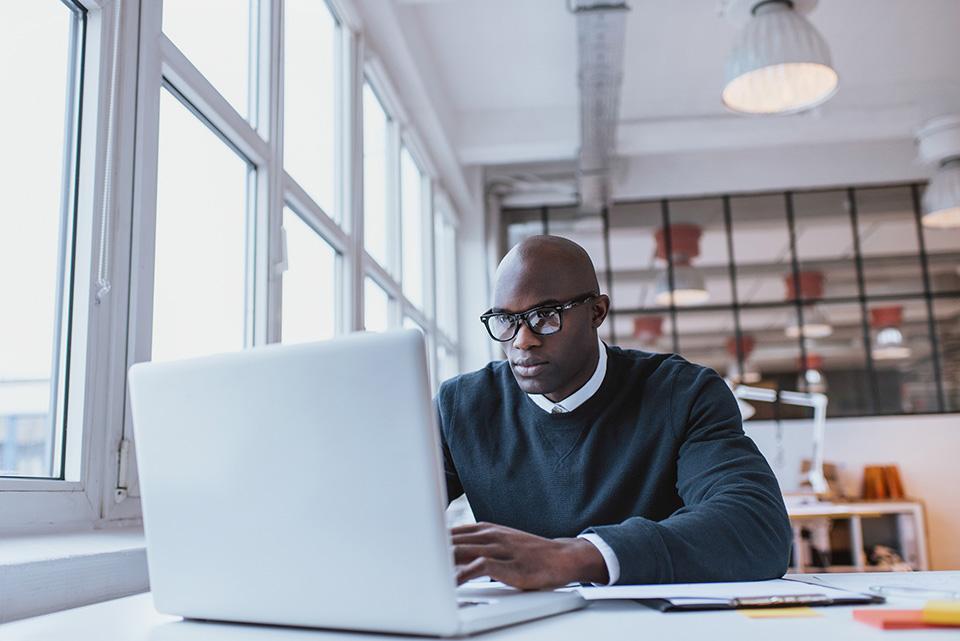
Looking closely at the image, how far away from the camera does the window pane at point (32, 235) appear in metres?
1.48

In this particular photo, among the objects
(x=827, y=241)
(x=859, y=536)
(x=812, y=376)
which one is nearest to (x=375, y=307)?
(x=859, y=536)

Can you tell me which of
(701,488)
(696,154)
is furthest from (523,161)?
(701,488)

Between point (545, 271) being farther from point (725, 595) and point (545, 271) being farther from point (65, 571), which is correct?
point (65, 571)

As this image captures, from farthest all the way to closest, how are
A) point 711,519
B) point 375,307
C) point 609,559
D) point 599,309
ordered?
point 375,307 < point 599,309 < point 711,519 < point 609,559

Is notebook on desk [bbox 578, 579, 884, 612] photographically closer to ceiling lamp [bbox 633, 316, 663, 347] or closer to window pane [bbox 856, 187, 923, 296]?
ceiling lamp [bbox 633, 316, 663, 347]

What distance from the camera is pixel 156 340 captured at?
1.95 meters

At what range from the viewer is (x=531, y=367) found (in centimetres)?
149

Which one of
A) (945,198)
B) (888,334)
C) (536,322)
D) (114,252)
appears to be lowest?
(536,322)

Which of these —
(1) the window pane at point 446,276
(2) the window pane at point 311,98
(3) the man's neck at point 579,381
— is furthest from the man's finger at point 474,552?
(1) the window pane at point 446,276

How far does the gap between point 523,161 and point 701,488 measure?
5458 mm

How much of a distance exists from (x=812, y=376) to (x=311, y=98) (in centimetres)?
479

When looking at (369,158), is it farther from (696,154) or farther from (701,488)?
(696,154)

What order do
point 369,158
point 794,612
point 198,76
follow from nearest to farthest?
point 794,612, point 198,76, point 369,158

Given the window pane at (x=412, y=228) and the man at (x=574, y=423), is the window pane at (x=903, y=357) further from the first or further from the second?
the man at (x=574, y=423)
